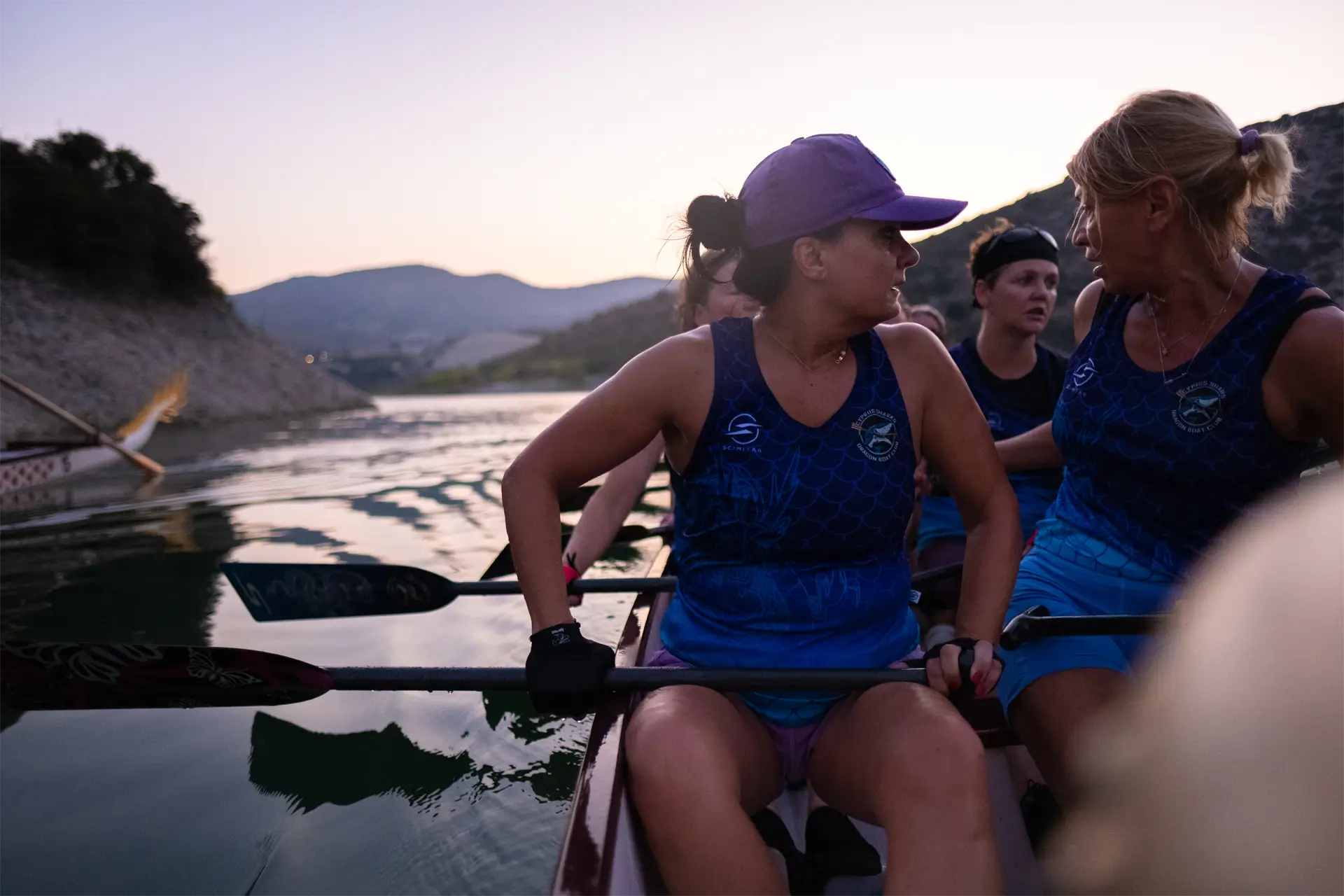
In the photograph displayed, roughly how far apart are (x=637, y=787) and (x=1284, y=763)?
3.46ft

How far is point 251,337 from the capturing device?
92.3ft

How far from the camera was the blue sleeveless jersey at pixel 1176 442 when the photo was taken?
1.97 meters

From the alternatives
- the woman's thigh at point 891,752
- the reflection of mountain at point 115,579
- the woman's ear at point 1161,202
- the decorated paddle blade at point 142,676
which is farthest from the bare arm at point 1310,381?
the reflection of mountain at point 115,579

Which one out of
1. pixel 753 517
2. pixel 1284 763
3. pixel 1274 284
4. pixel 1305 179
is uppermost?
pixel 1305 179

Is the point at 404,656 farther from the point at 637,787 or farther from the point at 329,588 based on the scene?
the point at 637,787

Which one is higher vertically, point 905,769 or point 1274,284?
point 1274,284

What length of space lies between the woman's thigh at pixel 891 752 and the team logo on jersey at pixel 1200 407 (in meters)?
0.92

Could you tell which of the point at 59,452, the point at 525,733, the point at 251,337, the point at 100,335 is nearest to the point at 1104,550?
the point at 525,733

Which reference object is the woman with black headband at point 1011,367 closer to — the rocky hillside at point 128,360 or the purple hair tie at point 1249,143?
the purple hair tie at point 1249,143

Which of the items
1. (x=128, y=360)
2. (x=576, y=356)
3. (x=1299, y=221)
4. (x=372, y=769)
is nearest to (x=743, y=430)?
(x=372, y=769)

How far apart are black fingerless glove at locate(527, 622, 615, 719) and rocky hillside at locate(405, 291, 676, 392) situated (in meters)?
48.9

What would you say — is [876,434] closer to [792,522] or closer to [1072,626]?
[792,522]

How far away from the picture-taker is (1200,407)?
6.65ft

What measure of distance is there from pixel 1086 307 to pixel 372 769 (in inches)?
107
